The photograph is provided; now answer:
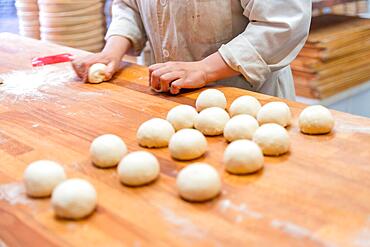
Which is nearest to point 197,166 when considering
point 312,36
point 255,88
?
point 255,88

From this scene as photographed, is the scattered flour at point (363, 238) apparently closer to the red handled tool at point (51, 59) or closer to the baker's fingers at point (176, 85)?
the baker's fingers at point (176, 85)

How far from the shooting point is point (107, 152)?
0.79 meters

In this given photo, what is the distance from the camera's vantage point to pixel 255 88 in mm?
1224

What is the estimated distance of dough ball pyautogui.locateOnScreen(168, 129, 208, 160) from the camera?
0.80m

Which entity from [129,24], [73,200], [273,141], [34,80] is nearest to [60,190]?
[73,200]

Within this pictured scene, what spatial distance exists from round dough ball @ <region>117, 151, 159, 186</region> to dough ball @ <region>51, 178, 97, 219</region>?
71 mm

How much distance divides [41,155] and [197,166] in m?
0.31

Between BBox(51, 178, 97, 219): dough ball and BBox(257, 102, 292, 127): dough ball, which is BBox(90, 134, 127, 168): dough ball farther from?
BBox(257, 102, 292, 127): dough ball

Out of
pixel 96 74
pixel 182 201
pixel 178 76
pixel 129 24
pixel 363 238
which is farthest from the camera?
pixel 129 24

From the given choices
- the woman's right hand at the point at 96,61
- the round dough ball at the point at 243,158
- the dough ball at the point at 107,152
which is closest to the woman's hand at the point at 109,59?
the woman's right hand at the point at 96,61

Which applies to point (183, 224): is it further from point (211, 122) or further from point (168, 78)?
point (168, 78)

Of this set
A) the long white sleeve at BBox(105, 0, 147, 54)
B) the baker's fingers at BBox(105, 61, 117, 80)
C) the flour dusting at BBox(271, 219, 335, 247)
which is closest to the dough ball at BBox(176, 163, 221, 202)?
the flour dusting at BBox(271, 219, 335, 247)

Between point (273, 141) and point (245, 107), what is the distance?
6.8 inches

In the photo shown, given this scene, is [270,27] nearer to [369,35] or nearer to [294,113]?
[294,113]
